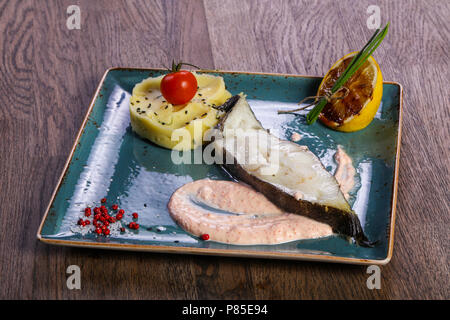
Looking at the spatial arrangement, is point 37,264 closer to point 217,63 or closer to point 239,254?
point 239,254

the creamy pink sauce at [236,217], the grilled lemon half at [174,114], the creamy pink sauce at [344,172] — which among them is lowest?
the creamy pink sauce at [236,217]

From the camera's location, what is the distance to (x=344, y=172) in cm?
255

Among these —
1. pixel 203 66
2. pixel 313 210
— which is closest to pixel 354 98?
pixel 313 210

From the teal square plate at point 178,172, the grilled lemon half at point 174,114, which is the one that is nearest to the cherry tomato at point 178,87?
the grilled lemon half at point 174,114

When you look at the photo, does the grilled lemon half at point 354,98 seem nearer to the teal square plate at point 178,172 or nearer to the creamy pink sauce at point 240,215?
the teal square plate at point 178,172

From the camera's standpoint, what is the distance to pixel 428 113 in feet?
9.90

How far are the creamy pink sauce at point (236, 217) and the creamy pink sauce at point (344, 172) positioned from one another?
0.93 feet

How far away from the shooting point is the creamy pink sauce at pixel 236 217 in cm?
222

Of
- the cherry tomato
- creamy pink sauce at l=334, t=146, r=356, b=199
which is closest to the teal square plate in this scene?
creamy pink sauce at l=334, t=146, r=356, b=199

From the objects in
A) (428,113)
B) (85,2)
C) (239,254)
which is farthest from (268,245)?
(85,2)

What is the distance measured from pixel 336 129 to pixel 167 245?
1.15 metres

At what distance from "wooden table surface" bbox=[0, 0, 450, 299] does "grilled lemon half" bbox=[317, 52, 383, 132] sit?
0.32 metres

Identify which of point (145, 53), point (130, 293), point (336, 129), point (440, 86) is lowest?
point (130, 293)

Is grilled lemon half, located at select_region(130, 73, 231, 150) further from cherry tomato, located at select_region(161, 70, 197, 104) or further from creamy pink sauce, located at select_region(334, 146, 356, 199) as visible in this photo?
creamy pink sauce, located at select_region(334, 146, 356, 199)
